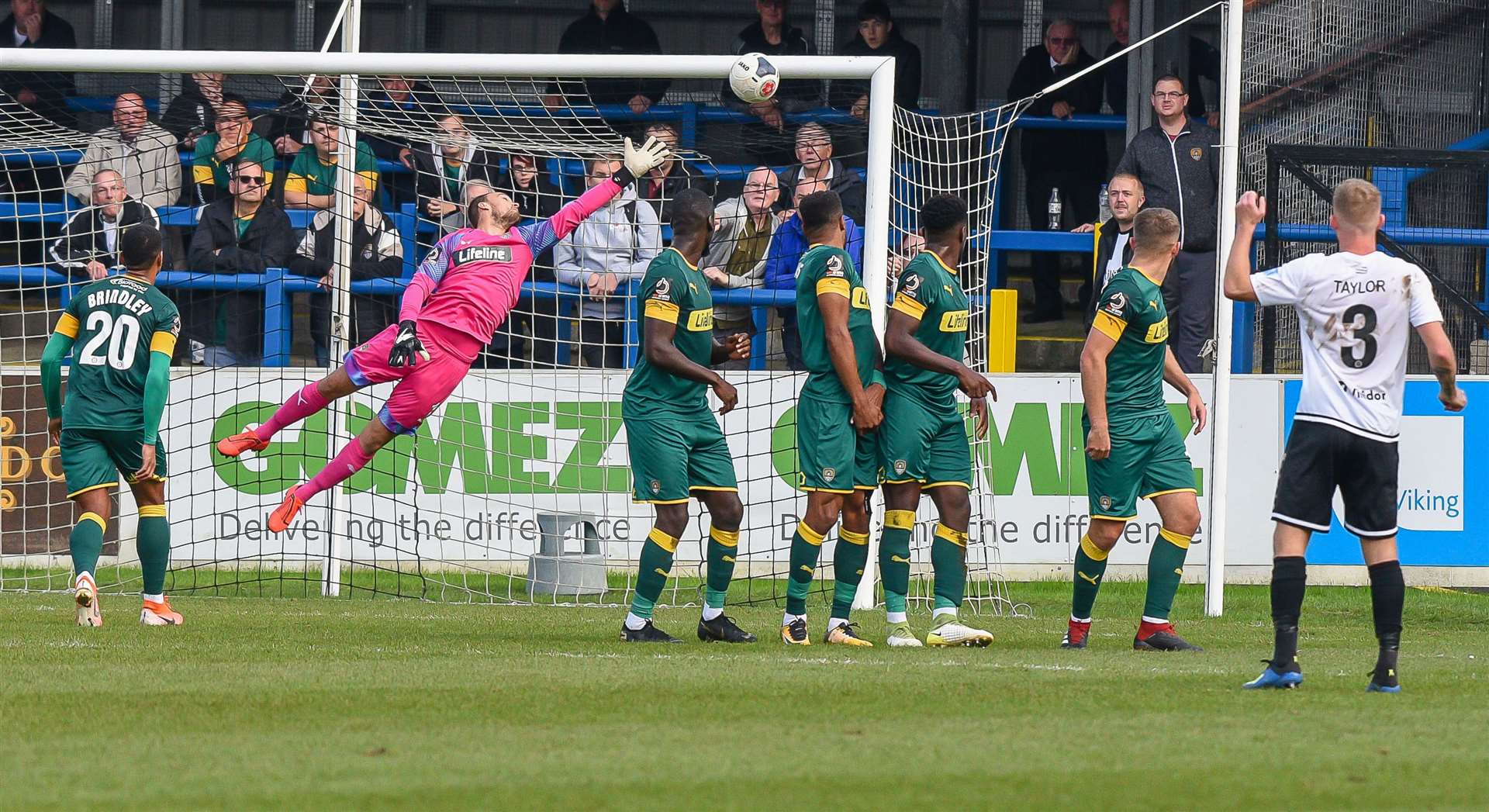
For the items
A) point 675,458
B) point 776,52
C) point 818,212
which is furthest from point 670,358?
point 776,52

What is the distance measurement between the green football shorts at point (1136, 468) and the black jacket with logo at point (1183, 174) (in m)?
5.43

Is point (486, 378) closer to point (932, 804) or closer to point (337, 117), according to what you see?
point (337, 117)

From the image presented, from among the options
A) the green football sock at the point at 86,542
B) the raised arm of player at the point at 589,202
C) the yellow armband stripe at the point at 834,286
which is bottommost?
the green football sock at the point at 86,542

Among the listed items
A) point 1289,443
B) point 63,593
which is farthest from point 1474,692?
point 63,593

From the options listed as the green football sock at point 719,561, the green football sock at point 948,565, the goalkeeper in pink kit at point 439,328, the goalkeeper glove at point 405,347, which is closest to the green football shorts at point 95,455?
the goalkeeper in pink kit at point 439,328

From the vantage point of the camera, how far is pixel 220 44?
20.5 meters

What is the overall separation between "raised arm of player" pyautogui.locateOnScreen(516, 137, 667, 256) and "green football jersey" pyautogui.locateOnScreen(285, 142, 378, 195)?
286 cm

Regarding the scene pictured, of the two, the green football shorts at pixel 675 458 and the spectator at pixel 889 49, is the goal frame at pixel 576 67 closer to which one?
the green football shorts at pixel 675 458

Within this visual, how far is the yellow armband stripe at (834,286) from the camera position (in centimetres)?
805

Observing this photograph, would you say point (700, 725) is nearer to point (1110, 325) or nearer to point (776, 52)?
point (1110, 325)

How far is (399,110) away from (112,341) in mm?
4447

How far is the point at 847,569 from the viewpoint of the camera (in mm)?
8438

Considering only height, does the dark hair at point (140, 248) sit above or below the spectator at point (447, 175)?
below

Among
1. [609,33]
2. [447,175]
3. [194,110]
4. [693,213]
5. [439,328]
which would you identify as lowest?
[439,328]
